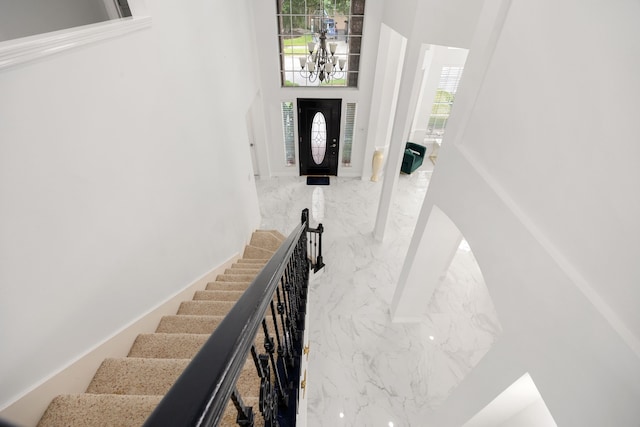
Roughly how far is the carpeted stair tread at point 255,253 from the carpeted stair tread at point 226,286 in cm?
136

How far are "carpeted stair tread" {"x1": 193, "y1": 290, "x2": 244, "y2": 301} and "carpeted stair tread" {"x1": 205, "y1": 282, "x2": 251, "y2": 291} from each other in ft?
0.47

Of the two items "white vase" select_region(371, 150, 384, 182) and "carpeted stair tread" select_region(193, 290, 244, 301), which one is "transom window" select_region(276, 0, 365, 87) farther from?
"carpeted stair tread" select_region(193, 290, 244, 301)

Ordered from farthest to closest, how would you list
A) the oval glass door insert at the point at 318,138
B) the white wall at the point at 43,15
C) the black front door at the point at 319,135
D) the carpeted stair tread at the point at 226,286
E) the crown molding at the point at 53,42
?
the oval glass door insert at the point at 318,138, the black front door at the point at 319,135, the carpeted stair tread at the point at 226,286, the white wall at the point at 43,15, the crown molding at the point at 53,42

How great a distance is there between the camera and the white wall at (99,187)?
4.26 ft

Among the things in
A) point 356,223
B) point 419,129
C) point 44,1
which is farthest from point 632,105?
point 419,129

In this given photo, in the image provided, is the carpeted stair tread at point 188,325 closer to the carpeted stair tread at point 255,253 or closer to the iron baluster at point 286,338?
the iron baluster at point 286,338

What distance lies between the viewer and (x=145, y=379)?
5.55 feet

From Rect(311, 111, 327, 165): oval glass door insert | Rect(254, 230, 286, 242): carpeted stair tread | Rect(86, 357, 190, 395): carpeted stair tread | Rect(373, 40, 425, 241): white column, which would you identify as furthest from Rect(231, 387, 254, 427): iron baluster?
Rect(311, 111, 327, 165): oval glass door insert

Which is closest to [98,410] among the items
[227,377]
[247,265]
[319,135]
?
[227,377]

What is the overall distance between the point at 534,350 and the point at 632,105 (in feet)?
4.10

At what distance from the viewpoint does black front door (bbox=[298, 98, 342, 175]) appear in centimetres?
656

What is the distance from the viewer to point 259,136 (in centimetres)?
680

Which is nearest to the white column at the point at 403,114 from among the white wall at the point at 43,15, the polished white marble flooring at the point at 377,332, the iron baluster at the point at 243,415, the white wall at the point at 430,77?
the polished white marble flooring at the point at 377,332

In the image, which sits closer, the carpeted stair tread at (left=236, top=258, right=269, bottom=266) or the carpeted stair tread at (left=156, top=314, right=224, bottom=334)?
the carpeted stair tread at (left=156, top=314, right=224, bottom=334)
